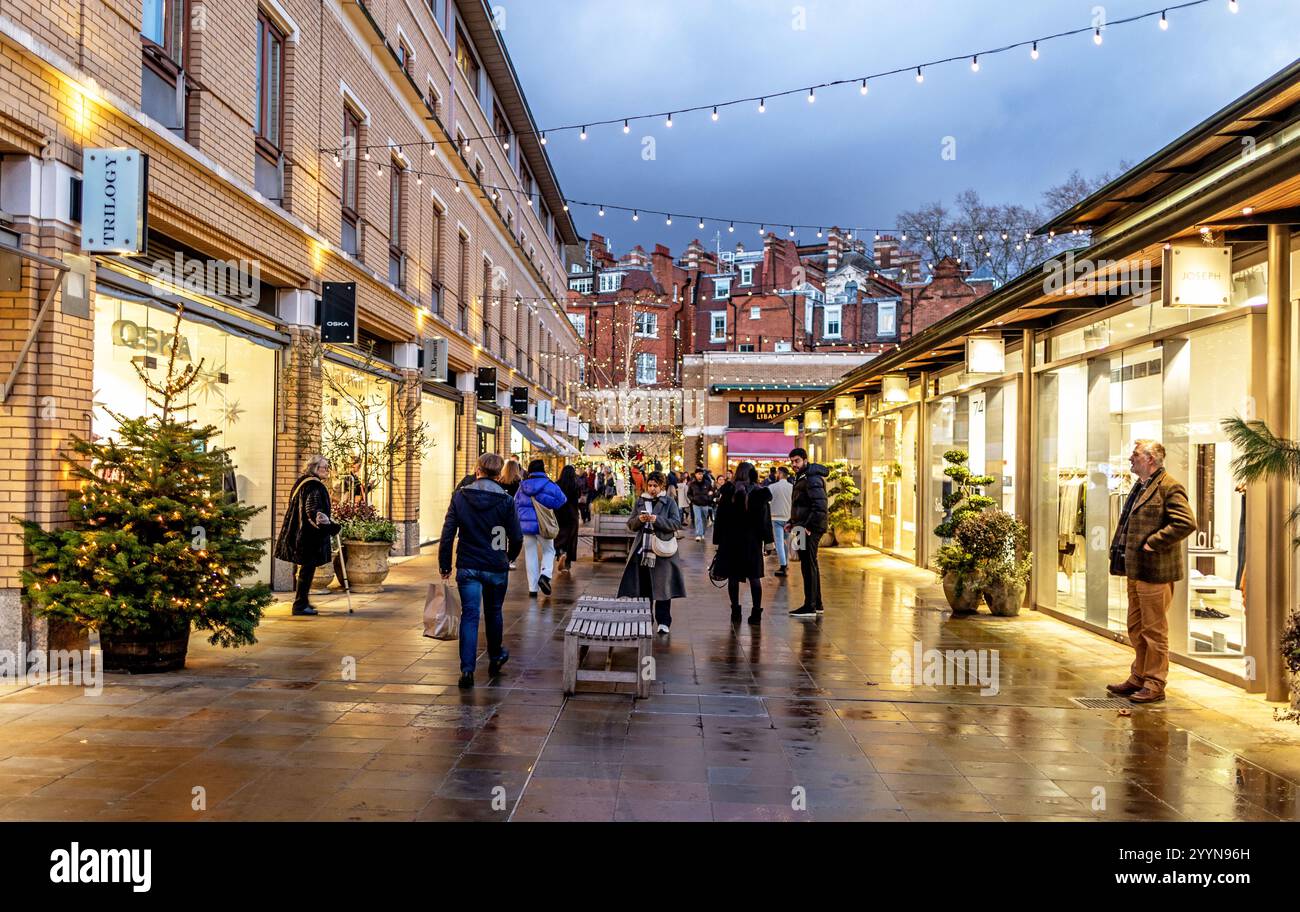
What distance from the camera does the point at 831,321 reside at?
160ft

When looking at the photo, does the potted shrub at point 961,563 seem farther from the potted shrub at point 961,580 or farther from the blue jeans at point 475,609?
the blue jeans at point 475,609

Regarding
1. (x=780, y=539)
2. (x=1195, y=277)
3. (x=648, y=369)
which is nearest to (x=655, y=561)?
(x=1195, y=277)

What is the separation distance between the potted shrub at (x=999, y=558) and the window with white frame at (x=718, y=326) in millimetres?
42721

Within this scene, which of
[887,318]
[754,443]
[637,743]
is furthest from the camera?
[887,318]

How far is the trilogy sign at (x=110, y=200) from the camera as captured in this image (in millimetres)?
7922

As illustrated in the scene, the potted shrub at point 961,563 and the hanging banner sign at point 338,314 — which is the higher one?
the hanging banner sign at point 338,314

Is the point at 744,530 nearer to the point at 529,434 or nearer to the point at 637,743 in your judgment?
the point at 637,743

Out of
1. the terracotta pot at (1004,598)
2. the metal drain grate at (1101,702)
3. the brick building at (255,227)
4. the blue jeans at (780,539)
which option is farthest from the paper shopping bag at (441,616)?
the blue jeans at (780,539)

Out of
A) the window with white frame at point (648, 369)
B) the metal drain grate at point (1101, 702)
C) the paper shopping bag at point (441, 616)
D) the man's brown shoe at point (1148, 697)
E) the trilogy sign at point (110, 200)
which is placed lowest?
the metal drain grate at point (1101, 702)

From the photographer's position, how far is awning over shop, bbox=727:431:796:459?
144ft

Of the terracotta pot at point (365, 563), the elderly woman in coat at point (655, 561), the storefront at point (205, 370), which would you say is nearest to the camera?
the storefront at point (205, 370)

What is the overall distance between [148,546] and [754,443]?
37597 mm

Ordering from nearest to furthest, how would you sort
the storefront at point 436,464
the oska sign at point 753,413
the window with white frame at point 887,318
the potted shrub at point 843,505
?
the storefront at point 436,464
the potted shrub at point 843,505
the oska sign at point 753,413
the window with white frame at point 887,318

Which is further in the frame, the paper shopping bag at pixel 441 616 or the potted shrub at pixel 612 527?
the potted shrub at pixel 612 527
